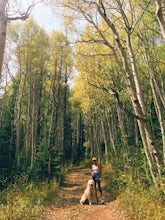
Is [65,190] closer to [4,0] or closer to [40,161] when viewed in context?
[40,161]

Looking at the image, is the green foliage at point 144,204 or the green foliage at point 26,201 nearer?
the green foliage at point 144,204

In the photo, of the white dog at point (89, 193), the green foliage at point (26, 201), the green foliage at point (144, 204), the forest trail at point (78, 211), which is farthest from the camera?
the white dog at point (89, 193)

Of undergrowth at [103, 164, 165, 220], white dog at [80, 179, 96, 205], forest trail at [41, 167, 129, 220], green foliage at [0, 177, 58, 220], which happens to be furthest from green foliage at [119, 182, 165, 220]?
green foliage at [0, 177, 58, 220]

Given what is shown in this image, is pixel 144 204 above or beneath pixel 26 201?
above

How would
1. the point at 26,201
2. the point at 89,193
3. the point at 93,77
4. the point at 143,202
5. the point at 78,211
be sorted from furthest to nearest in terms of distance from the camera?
the point at 93,77 → the point at 89,193 → the point at 26,201 → the point at 78,211 → the point at 143,202

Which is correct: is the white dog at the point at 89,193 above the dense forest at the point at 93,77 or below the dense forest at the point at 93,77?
below

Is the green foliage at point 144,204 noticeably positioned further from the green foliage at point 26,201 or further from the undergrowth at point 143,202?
the green foliage at point 26,201

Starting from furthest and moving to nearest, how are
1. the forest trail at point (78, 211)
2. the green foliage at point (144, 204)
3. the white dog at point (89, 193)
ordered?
the white dog at point (89, 193)
the forest trail at point (78, 211)
the green foliage at point (144, 204)

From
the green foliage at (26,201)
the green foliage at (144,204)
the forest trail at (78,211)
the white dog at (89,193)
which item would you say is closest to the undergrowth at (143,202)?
the green foliage at (144,204)

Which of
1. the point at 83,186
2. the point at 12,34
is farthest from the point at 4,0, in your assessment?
the point at 12,34

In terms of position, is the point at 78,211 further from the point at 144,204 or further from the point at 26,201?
the point at 144,204

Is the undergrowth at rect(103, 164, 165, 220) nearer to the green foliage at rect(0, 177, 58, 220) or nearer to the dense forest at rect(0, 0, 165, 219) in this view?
→ the dense forest at rect(0, 0, 165, 219)

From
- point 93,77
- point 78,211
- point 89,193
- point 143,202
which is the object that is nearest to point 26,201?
point 78,211

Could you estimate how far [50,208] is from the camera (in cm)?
761
